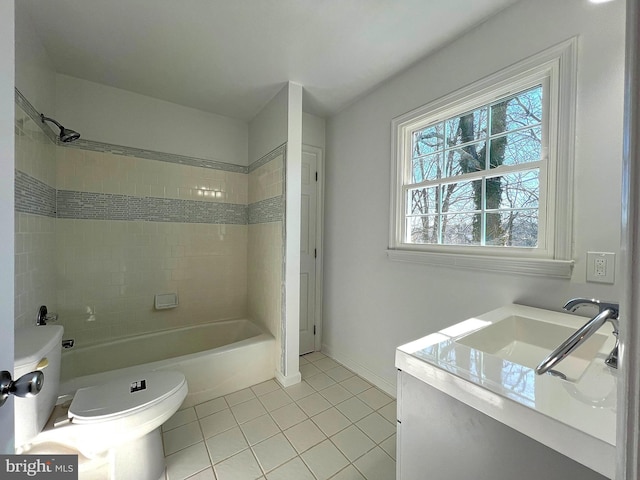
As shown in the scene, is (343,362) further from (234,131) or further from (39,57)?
(39,57)

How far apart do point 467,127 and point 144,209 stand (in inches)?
104

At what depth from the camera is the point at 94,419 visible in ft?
3.75

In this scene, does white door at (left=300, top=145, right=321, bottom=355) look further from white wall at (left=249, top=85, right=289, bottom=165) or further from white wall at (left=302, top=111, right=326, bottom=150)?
white wall at (left=249, top=85, right=289, bottom=165)

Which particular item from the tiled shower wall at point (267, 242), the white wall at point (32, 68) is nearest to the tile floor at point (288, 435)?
the tiled shower wall at point (267, 242)

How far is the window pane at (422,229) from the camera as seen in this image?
181 cm

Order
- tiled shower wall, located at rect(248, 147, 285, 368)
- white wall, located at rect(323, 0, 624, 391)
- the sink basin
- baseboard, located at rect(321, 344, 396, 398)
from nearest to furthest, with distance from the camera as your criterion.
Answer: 1. the sink basin
2. white wall, located at rect(323, 0, 624, 391)
3. baseboard, located at rect(321, 344, 396, 398)
4. tiled shower wall, located at rect(248, 147, 285, 368)

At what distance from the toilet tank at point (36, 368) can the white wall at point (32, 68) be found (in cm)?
127

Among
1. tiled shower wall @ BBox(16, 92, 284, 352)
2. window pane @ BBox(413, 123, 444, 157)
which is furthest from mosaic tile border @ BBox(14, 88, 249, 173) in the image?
window pane @ BBox(413, 123, 444, 157)

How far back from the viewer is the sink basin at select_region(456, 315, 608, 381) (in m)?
0.98

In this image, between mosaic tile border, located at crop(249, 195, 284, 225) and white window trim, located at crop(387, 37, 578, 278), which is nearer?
white window trim, located at crop(387, 37, 578, 278)

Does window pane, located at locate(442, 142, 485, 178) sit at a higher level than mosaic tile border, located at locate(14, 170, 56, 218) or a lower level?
higher

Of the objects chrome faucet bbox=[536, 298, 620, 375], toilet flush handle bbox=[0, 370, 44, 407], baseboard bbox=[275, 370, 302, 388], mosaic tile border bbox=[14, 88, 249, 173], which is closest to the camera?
toilet flush handle bbox=[0, 370, 44, 407]

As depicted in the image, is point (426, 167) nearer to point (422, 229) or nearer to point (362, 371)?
point (422, 229)

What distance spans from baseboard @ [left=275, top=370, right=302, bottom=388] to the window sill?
4.25ft
